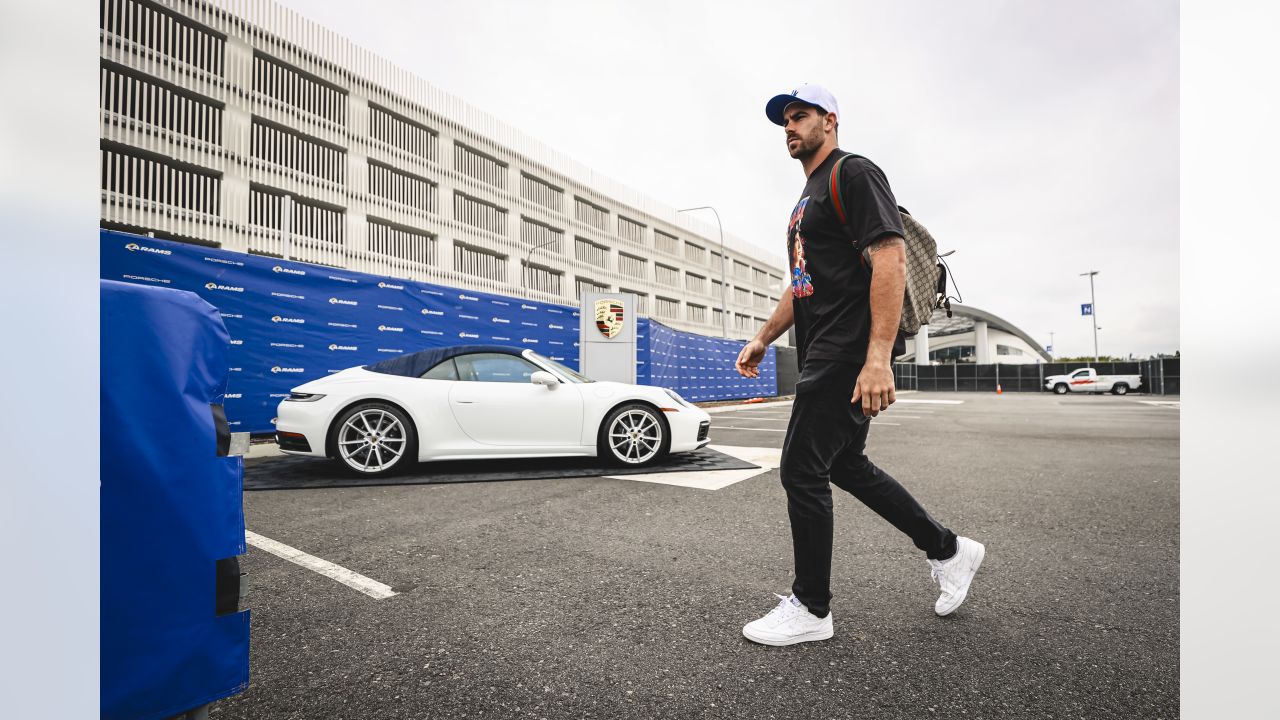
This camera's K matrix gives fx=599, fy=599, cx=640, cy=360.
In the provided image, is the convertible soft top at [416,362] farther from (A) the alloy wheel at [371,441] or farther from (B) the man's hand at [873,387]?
(B) the man's hand at [873,387]

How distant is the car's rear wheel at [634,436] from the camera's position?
18.9ft

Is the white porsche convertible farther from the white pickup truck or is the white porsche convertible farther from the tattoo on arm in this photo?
the white pickup truck

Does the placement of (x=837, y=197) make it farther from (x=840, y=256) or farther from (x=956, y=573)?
(x=956, y=573)

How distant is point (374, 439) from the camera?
5312 millimetres

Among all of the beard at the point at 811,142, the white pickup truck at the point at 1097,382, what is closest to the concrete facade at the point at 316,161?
the beard at the point at 811,142

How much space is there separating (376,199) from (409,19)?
2657 cm

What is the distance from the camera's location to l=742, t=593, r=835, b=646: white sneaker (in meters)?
2.00

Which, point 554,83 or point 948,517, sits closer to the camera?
point 554,83

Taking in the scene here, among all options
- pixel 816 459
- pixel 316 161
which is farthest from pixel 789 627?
pixel 316 161

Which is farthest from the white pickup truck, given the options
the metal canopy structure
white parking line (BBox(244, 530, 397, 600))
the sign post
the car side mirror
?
white parking line (BBox(244, 530, 397, 600))

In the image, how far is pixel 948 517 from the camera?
3.73 m

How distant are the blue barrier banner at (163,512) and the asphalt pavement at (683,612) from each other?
11.7 inches
